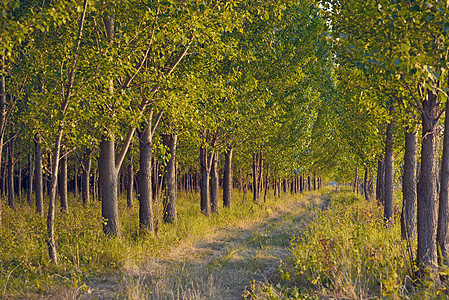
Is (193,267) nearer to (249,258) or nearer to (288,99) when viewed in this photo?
(249,258)

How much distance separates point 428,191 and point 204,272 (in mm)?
4631

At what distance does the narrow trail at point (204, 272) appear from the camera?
6.13 meters

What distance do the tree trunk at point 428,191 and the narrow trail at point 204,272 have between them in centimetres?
267

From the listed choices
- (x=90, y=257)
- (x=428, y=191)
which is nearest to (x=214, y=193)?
(x=90, y=257)

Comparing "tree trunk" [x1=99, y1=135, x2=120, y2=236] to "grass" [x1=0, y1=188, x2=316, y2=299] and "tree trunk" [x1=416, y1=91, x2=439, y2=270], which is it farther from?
"tree trunk" [x1=416, y1=91, x2=439, y2=270]

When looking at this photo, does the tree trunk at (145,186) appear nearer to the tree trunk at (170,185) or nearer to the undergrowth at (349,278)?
the tree trunk at (170,185)

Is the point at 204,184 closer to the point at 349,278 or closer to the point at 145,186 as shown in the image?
the point at 145,186

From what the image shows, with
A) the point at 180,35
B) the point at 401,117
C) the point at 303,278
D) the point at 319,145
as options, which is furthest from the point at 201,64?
the point at 319,145

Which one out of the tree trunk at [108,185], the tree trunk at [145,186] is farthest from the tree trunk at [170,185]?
the tree trunk at [108,185]

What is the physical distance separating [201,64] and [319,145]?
25.6 metres

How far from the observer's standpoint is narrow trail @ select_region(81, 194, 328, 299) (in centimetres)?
613

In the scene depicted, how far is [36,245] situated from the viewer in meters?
8.09

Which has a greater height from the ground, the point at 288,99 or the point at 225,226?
the point at 288,99

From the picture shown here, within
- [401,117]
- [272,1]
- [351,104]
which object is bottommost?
[401,117]
